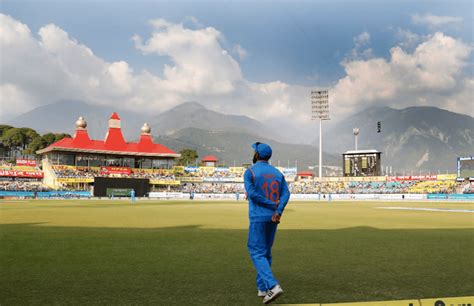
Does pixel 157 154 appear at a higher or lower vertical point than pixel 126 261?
higher

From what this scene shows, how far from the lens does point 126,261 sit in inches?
392

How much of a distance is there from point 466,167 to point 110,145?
78.1 metres

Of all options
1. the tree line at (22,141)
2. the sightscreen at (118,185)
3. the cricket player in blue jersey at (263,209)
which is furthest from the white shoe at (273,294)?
the tree line at (22,141)

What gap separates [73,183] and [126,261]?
7923cm

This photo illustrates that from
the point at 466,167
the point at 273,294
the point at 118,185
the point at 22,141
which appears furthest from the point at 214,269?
the point at 22,141

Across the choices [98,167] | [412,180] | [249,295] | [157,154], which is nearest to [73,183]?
[98,167]

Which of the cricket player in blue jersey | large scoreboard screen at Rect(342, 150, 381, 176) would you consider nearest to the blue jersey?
the cricket player in blue jersey

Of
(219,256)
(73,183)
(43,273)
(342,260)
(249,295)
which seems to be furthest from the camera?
(73,183)

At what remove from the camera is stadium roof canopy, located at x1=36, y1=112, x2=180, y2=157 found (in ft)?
294

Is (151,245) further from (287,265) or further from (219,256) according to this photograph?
(287,265)

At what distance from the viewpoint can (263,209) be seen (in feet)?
22.1

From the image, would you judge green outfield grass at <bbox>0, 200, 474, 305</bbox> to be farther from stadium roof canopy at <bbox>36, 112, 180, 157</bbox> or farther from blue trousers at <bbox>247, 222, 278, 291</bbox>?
stadium roof canopy at <bbox>36, 112, 180, 157</bbox>

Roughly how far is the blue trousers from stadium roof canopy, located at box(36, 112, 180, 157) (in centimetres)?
8764

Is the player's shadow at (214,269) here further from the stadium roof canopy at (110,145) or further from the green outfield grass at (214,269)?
the stadium roof canopy at (110,145)
